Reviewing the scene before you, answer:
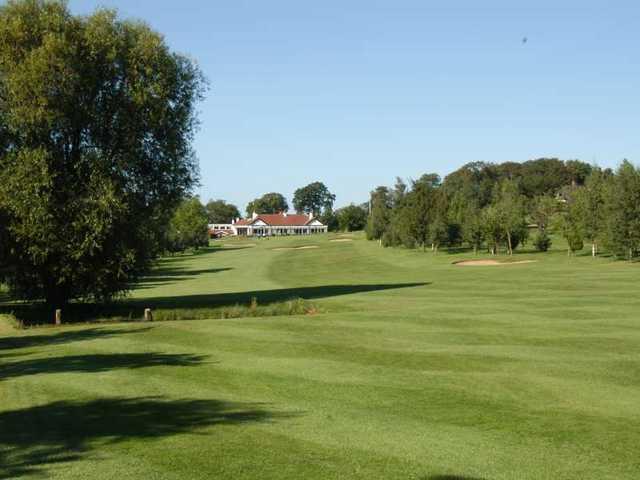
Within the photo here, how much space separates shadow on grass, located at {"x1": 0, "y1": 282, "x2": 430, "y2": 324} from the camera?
35000 mm

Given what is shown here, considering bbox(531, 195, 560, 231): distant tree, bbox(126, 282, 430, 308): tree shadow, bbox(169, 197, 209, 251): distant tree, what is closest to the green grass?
bbox(126, 282, 430, 308): tree shadow

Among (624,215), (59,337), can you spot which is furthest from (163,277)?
(59,337)

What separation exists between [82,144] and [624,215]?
1889 inches

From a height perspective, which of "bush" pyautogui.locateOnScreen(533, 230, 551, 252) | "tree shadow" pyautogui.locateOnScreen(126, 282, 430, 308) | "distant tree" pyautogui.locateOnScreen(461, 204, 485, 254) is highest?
"distant tree" pyautogui.locateOnScreen(461, 204, 485, 254)

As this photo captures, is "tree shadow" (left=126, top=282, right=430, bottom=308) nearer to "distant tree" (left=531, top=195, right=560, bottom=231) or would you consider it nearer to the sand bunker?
the sand bunker

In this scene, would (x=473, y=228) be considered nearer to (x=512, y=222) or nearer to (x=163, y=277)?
(x=512, y=222)

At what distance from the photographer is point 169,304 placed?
40438 mm

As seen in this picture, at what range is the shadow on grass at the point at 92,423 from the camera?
34.2 feet

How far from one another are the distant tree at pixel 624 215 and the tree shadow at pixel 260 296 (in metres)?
23.3

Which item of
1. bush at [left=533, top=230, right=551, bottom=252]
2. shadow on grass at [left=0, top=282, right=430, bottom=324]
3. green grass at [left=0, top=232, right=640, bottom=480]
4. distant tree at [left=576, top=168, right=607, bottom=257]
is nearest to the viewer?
green grass at [left=0, top=232, right=640, bottom=480]

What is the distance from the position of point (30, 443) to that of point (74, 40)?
93.1 feet

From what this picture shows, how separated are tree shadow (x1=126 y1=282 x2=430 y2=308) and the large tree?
4452 millimetres

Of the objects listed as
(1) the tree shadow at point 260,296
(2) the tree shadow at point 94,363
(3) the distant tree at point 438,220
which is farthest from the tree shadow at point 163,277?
(2) the tree shadow at point 94,363

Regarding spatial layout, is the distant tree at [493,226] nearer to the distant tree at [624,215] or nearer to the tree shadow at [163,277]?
the distant tree at [624,215]
